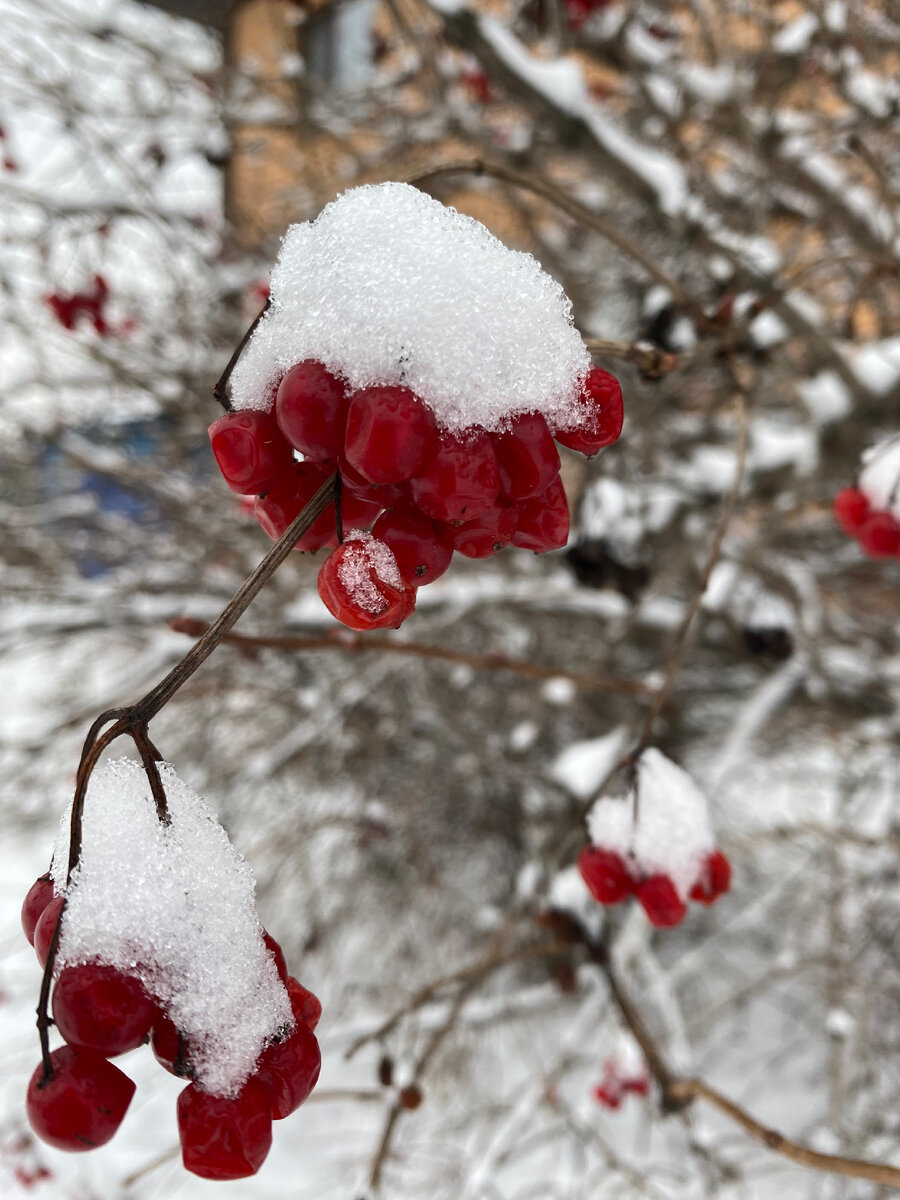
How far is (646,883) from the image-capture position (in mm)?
1046

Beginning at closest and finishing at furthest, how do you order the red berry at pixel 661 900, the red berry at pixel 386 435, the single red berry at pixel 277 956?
the red berry at pixel 386 435
the single red berry at pixel 277 956
the red berry at pixel 661 900

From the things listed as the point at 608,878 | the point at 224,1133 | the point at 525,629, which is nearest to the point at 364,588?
the point at 224,1133

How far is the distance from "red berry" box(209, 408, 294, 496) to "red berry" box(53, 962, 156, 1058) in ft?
1.19

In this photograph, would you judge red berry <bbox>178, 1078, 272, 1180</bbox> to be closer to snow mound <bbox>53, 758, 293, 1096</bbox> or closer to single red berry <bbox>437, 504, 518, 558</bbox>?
snow mound <bbox>53, 758, 293, 1096</bbox>

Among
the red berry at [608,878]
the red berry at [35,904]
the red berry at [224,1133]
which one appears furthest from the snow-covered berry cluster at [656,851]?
the red berry at [35,904]

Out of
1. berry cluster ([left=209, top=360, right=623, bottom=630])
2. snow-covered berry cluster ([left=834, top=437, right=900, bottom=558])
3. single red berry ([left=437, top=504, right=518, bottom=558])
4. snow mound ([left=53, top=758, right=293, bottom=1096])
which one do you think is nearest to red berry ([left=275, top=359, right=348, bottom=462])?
berry cluster ([left=209, top=360, right=623, bottom=630])

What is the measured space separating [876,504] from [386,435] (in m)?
1.06

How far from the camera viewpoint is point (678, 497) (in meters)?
2.77

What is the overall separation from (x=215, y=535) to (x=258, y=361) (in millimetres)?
2829

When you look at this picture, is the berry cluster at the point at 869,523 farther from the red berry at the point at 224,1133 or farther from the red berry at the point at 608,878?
the red berry at the point at 224,1133

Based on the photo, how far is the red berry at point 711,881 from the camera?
107 centimetres

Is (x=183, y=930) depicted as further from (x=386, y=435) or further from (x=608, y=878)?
(x=608, y=878)

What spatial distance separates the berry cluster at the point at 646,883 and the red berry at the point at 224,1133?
1.85 feet

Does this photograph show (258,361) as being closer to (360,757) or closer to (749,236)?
(749,236)
